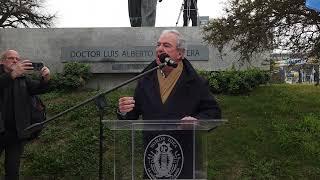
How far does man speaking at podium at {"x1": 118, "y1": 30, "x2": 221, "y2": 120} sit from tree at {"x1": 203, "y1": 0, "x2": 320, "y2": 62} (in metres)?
6.81

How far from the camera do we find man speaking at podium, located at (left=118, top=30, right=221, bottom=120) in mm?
4129

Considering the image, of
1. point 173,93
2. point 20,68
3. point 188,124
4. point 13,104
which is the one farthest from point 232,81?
point 188,124

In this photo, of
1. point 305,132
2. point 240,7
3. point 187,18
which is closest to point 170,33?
point 305,132

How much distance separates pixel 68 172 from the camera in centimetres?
827

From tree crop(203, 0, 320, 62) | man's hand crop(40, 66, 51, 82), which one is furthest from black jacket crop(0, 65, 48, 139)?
tree crop(203, 0, 320, 62)

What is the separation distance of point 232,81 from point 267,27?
4.55 feet

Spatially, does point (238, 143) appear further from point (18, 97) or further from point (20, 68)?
point (20, 68)

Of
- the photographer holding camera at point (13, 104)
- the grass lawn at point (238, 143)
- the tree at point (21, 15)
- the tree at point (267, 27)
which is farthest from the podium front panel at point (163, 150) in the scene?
the tree at point (21, 15)

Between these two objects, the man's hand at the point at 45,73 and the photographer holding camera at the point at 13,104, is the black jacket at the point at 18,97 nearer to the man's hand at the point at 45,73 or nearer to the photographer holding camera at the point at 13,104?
the photographer holding camera at the point at 13,104

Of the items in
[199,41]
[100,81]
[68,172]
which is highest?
[199,41]

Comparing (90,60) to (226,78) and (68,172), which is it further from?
(68,172)

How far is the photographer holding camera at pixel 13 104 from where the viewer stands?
5.65 m

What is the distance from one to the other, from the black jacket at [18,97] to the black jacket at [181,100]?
5.50 feet

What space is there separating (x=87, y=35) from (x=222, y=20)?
3.57 m
